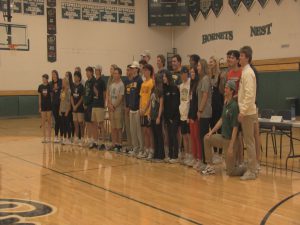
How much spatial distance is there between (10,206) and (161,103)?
3.18 m

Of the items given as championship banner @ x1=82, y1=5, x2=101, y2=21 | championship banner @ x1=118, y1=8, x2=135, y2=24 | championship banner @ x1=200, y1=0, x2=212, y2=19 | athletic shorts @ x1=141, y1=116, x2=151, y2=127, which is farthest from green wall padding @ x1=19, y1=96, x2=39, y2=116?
athletic shorts @ x1=141, y1=116, x2=151, y2=127

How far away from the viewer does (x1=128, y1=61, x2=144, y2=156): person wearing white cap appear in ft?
25.0

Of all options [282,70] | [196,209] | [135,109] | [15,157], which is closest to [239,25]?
[282,70]

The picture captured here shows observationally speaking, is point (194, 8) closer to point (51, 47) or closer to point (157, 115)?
point (51, 47)

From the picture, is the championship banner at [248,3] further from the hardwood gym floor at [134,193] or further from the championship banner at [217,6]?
the hardwood gym floor at [134,193]

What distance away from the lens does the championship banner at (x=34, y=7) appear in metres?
16.4

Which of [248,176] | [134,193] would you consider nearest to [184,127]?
[248,176]

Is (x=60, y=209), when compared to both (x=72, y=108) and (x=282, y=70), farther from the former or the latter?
(x=282, y=70)

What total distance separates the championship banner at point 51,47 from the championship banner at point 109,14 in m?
2.41

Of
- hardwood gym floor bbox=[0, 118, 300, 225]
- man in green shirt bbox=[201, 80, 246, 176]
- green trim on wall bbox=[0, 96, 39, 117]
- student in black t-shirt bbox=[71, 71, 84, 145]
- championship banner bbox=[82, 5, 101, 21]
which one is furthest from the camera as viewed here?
championship banner bbox=[82, 5, 101, 21]

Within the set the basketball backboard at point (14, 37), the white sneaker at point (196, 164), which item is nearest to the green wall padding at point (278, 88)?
the white sneaker at point (196, 164)

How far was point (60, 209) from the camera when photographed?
15.1ft

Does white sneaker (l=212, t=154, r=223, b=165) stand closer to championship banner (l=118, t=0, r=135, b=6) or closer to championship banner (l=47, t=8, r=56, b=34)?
championship banner (l=47, t=8, r=56, b=34)

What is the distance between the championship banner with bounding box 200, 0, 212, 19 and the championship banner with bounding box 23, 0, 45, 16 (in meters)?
6.45
